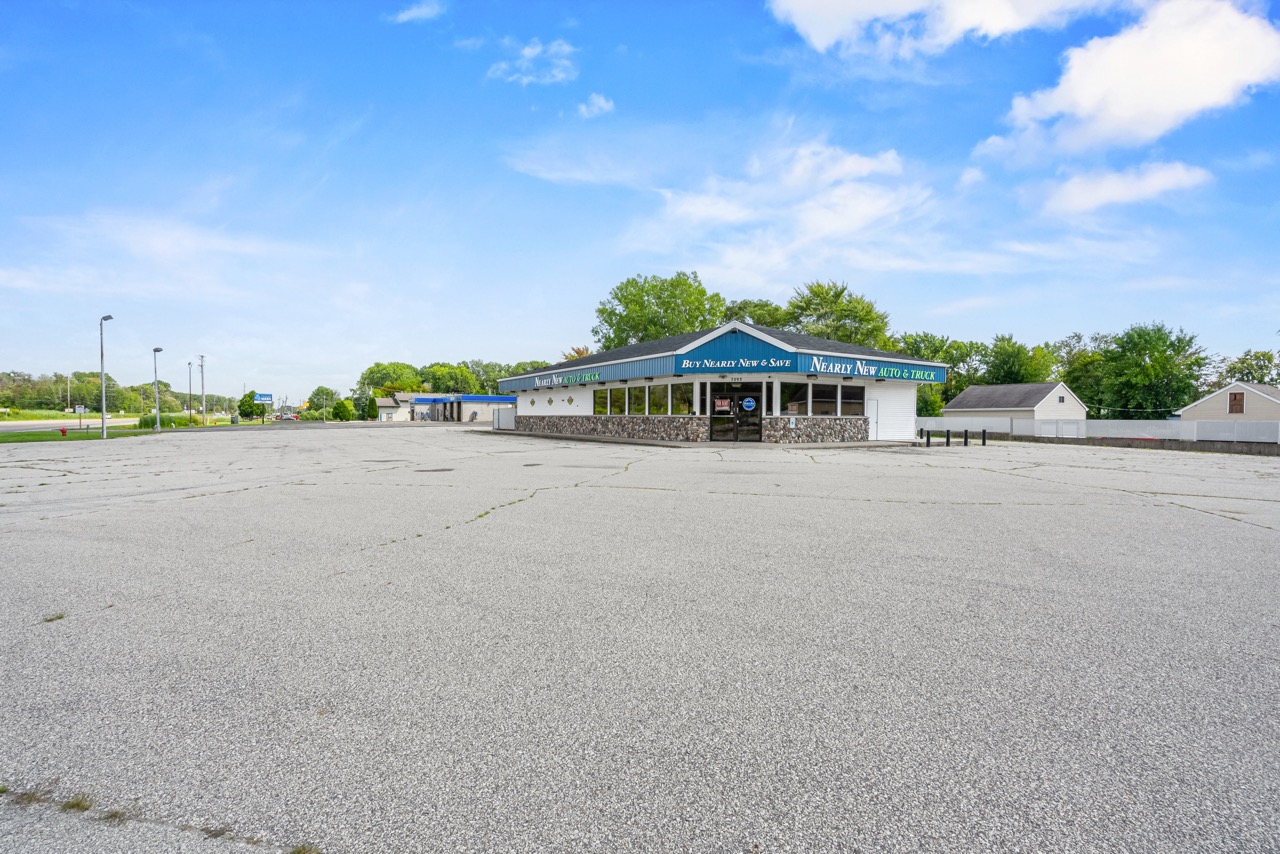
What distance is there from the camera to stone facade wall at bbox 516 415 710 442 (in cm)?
2952

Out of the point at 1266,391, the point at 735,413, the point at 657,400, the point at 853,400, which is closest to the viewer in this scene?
the point at 735,413

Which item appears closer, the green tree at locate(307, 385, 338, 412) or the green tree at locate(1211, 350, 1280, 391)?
the green tree at locate(1211, 350, 1280, 391)

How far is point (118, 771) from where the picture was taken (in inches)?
104

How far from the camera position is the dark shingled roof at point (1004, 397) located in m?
53.4

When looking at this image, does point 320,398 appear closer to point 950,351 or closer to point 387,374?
point 387,374

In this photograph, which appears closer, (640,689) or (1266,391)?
(640,689)

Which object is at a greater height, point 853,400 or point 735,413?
point 853,400

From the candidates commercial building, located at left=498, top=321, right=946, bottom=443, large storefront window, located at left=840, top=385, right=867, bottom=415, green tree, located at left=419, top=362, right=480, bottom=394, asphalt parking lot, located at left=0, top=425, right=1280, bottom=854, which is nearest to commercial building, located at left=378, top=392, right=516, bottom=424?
green tree, located at left=419, top=362, right=480, bottom=394

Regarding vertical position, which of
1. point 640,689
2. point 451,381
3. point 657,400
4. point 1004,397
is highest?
point 451,381

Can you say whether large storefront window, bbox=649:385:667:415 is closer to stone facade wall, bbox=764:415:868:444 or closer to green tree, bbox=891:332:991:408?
stone facade wall, bbox=764:415:868:444

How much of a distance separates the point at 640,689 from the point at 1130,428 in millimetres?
49033

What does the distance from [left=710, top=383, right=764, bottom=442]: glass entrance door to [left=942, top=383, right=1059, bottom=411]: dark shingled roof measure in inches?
1386

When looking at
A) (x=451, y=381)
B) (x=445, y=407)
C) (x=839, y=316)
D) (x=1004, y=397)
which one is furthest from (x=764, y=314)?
(x=451, y=381)

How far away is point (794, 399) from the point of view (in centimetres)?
2906
